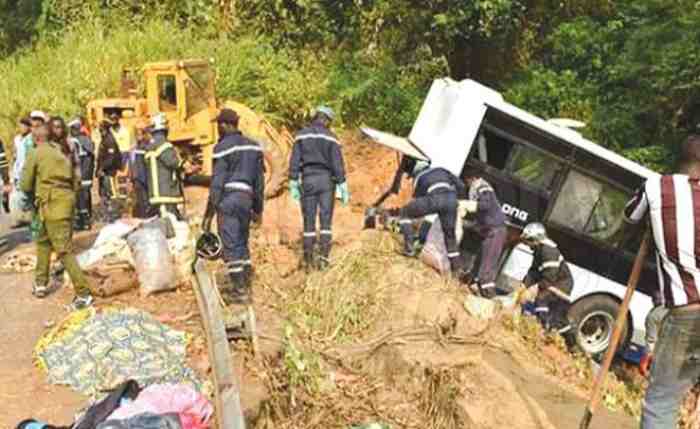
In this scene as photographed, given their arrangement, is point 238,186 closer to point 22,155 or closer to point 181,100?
point 22,155

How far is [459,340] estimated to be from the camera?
257 inches

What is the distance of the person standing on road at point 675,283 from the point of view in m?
4.29

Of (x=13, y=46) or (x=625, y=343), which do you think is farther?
(x=13, y=46)

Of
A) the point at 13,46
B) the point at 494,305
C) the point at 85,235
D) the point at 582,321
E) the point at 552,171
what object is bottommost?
the point at 13,46

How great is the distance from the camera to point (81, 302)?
24.8 ft

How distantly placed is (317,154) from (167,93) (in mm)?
6214

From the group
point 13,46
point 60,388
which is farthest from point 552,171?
point 13,46

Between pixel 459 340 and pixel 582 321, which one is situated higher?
pixel 459 340

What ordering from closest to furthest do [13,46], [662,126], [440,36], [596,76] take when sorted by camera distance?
[662,126] < [596,76] < [440,36] < [13,46]

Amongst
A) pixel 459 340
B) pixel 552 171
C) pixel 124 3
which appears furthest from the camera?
pixel 124 3

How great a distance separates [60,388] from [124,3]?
1775 cm

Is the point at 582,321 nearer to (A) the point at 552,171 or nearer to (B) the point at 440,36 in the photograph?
(A) the point at 552,171

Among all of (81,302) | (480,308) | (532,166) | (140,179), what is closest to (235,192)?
(81,302)

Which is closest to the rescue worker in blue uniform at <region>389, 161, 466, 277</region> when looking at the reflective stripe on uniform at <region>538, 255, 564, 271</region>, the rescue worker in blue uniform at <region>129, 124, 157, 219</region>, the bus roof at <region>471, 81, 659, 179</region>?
the reflective stripe on uniform at <region>538, 255, 564, 271</region>
